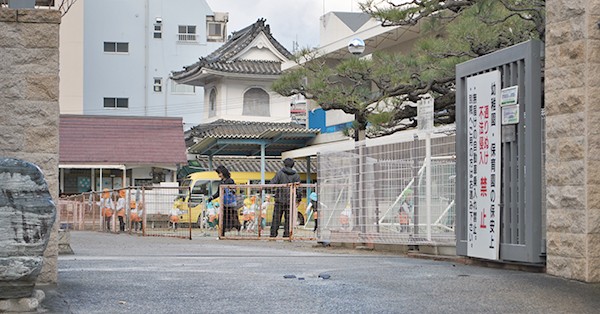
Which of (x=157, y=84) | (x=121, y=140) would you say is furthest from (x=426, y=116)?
(x=157, y=84)

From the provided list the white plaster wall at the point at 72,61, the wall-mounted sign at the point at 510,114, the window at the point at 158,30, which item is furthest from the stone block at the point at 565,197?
the window at the point at 158,30

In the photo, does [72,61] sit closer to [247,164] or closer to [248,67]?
[248,67]

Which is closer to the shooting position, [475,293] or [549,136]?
[475,293]

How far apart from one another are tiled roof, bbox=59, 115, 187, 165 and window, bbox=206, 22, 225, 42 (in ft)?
58.8

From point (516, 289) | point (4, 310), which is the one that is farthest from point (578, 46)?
point (4, 310)

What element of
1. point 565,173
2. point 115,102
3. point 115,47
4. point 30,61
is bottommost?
point 565,173

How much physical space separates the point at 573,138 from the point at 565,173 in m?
0.36

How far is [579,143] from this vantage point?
31.0ft

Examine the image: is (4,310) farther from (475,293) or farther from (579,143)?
(579,143)

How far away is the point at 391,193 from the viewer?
14.3m

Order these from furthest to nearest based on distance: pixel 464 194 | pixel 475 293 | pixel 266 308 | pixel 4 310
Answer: pixel 464 194, pixel 475 293, pixel 266 308, pixel 4 310

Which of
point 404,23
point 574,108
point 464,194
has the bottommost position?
point 464,194

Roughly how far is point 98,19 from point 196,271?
4691 cm

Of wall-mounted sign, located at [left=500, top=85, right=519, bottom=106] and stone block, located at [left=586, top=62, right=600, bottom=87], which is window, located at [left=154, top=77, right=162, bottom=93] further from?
stone block, located at [left=586, top=62, right=600, bottom=87]
